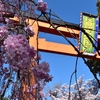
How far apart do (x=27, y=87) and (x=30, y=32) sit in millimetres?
295

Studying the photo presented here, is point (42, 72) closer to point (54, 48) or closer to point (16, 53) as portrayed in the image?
point (16, 53)

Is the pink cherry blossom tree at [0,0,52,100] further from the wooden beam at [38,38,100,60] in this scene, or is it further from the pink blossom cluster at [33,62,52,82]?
the wooden beam at [38,38,100,60]

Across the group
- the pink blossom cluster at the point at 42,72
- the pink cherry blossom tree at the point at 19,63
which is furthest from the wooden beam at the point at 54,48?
the pink blossom cluster at the point at 42,72

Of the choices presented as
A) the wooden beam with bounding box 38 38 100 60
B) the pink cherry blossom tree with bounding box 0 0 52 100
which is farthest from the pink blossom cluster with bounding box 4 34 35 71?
the wooden beam with bounding box 38 38 100 60

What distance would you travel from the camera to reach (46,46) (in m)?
4.79

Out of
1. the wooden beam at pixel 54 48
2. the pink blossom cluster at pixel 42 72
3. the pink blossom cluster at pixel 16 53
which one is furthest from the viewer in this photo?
the wooden beam at pixel 54 48

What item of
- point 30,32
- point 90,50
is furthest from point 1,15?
point 90,50

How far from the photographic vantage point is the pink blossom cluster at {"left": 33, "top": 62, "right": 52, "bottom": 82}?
1213mm

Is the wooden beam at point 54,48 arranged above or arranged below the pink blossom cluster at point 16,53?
below

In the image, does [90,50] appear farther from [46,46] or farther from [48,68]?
[48,68]

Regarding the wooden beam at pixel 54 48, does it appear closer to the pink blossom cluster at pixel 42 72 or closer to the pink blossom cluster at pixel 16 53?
the pink blossom cluster at pixel 42 72

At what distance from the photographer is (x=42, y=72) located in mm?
1214

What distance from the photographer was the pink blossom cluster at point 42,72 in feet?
3.98

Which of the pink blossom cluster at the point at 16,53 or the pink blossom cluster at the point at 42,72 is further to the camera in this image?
the pink blossom cluster at the point at 42,72
